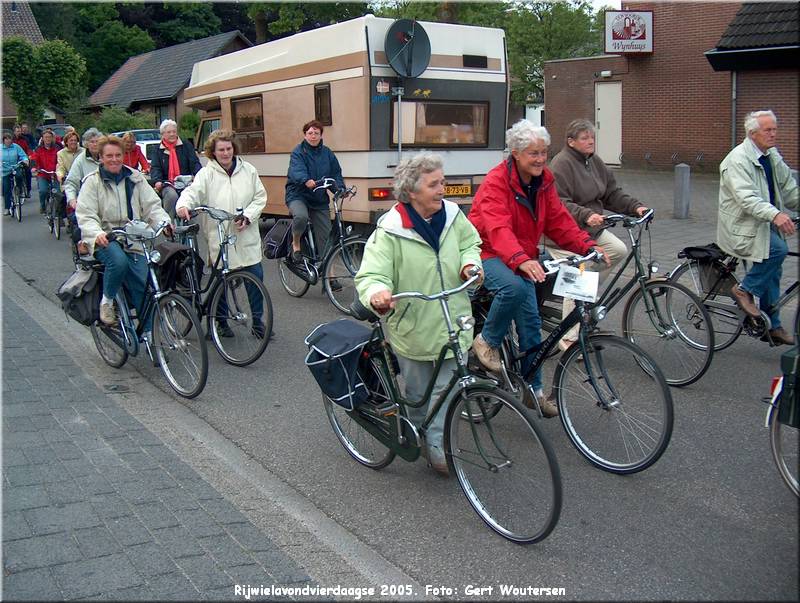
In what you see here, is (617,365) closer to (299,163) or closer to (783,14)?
(299,163)

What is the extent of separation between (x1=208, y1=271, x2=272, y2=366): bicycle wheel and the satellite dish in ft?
14.1

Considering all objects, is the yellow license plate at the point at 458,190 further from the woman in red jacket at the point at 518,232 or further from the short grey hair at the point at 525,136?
the short grey hair at the point at 525,136

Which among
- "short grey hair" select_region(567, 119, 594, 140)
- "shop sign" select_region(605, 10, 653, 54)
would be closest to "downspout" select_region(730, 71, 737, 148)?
"shop sign" select_region(605, 10, 653, 54)

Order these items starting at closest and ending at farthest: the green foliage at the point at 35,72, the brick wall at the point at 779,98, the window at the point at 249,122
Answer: the window at the point at 249,122, the brick wall at the point at 779,98, the green foliage at the point at 35,72

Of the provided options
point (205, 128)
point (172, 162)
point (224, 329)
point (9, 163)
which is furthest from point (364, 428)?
point (9, 163)

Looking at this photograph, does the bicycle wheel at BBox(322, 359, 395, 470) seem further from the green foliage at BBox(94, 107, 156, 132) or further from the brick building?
the green foliage at BBox(94, 107, 156, 132)

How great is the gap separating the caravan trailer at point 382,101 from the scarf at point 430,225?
6303 millimetres

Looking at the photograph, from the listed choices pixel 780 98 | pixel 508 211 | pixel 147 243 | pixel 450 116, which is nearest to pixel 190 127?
pixel 780 98

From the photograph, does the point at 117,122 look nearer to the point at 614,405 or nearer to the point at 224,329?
the point at 224,329

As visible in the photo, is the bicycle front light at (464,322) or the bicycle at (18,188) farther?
the bicycle at (18,188)

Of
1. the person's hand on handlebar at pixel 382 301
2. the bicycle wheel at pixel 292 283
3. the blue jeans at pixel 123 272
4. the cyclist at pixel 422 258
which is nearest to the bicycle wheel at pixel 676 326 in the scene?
the cyclist at pixel 422 258

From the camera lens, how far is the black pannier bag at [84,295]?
6.82 meters

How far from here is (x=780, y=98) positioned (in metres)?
21.3

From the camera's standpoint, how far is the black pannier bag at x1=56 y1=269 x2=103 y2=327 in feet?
22.4
